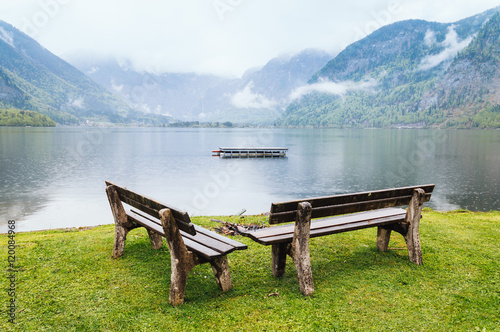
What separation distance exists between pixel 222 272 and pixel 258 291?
2.55ft

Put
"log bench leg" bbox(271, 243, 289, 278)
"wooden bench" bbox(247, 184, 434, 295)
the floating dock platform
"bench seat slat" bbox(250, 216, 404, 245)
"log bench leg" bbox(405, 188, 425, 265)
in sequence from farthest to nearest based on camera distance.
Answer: the floating dock platform
"log bench leg" bbox(405, 188, 425, 265)
"log bench leg" bbox(271, 243, 289, 278)
"bench seat slat" bbox(250, 216, 404, 245)
"wooden bench" bbox(247, 184, 434, 295)

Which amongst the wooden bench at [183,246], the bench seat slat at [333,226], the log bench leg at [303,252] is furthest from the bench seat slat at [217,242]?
the log bench leg at [303,252]

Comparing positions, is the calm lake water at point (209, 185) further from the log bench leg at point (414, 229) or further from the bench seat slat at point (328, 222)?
the log bench leg at point (414, 229)

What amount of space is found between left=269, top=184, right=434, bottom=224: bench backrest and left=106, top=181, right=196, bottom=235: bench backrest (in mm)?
1412

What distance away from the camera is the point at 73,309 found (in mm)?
5473

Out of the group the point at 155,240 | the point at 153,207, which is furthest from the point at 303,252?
the point at 155,240

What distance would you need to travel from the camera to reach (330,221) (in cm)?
752

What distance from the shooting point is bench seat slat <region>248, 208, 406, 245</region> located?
6.33 metres

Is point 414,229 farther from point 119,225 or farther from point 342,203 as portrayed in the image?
point 119,225

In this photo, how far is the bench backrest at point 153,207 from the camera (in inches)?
205

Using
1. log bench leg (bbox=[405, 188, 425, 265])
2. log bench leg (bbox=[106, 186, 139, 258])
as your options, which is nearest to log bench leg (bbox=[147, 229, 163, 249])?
log bench leg (bbox=[106, 186, 139, 258])

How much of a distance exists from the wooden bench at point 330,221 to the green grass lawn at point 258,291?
0.42 meters

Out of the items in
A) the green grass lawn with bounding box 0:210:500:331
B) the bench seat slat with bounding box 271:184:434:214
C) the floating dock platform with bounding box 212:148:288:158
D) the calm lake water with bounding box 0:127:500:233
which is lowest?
the calm lake water with bounding box 0:127:500:233

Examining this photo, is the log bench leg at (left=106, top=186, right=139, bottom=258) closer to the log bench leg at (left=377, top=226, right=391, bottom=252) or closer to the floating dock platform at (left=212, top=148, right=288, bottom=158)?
the log bench leg at (left=377, top=226, right=391, bottom=252)
